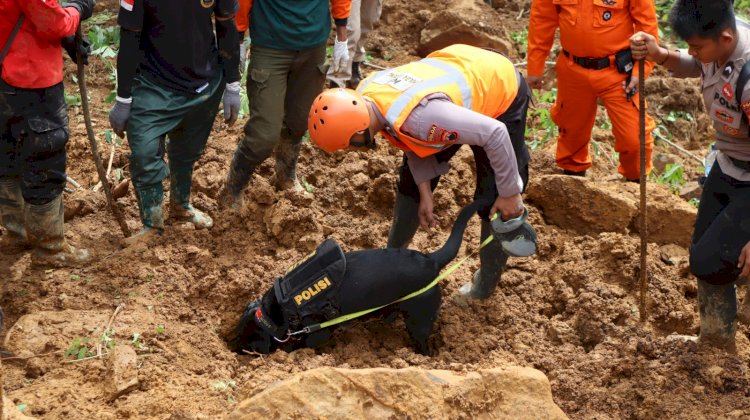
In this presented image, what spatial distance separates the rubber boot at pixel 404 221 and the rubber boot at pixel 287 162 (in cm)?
105

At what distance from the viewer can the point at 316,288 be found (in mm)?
4141

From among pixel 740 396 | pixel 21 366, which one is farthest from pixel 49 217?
pixel 740 396

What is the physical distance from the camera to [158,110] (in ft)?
15.4

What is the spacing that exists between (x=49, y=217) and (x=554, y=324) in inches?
116

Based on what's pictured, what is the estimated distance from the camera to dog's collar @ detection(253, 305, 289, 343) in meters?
4.21

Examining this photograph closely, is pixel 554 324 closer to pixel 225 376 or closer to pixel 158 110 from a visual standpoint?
pixel 225 376

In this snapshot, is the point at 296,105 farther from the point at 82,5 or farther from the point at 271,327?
the point at 271,327

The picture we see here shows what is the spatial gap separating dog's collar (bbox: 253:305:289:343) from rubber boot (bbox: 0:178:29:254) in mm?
1734

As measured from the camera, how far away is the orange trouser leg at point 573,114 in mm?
5594

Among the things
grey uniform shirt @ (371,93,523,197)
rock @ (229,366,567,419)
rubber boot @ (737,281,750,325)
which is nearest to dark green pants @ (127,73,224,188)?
grey uniform shirt @ (371,93,523,197)

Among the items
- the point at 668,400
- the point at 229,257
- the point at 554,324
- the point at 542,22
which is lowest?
the point at 229,257

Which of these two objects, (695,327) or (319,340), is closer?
(319,340)

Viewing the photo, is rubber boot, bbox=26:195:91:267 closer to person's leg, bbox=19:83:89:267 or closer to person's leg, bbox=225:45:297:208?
person's leg, bbox=19:83:89:267

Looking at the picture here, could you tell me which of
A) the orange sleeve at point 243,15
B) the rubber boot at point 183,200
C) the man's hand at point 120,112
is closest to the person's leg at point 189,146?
the rubber boot at point 183,200
